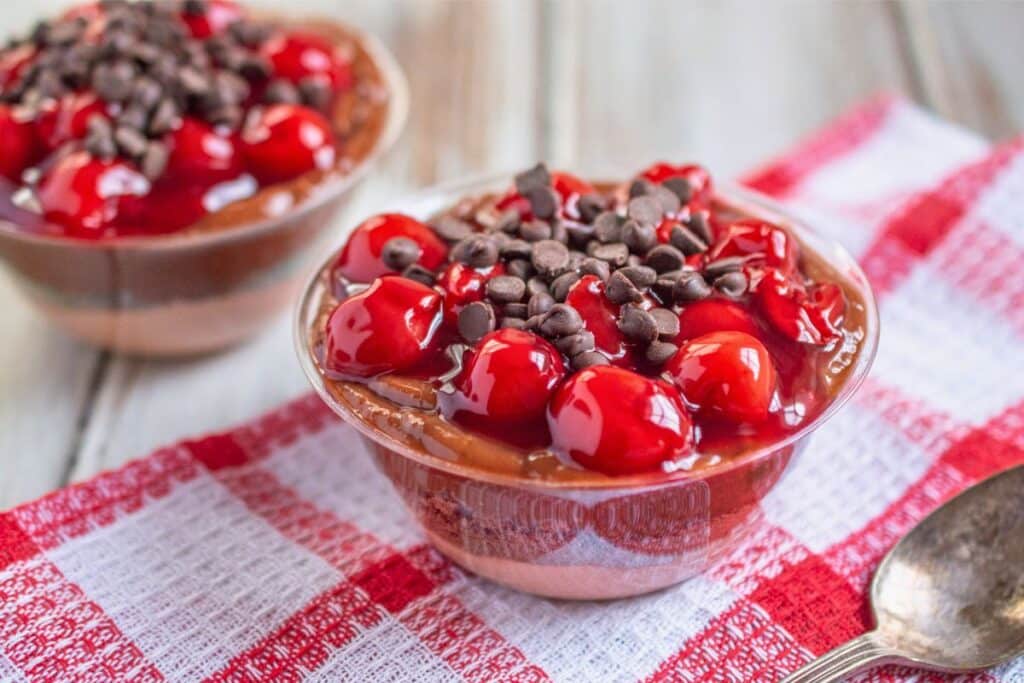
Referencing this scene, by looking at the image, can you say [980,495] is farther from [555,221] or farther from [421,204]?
[421,204]

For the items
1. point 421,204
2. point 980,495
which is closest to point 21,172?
point 421,204

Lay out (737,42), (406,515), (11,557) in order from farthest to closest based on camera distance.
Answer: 1. (737,42)
2. (406,515)
3. (11,557)

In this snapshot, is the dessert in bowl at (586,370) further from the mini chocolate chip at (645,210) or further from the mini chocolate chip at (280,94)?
the mini chocolate chip at (280,94)

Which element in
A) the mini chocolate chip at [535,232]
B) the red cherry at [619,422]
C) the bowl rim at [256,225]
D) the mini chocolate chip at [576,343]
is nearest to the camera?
the red cherry at [619,422]

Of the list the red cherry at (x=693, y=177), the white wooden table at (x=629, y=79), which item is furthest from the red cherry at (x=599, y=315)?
the white wooden table at (x=629, y=79)

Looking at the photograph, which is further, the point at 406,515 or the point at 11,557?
the point at 406,515

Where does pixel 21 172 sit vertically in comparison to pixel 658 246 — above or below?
below

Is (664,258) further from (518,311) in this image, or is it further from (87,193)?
(87,193)
